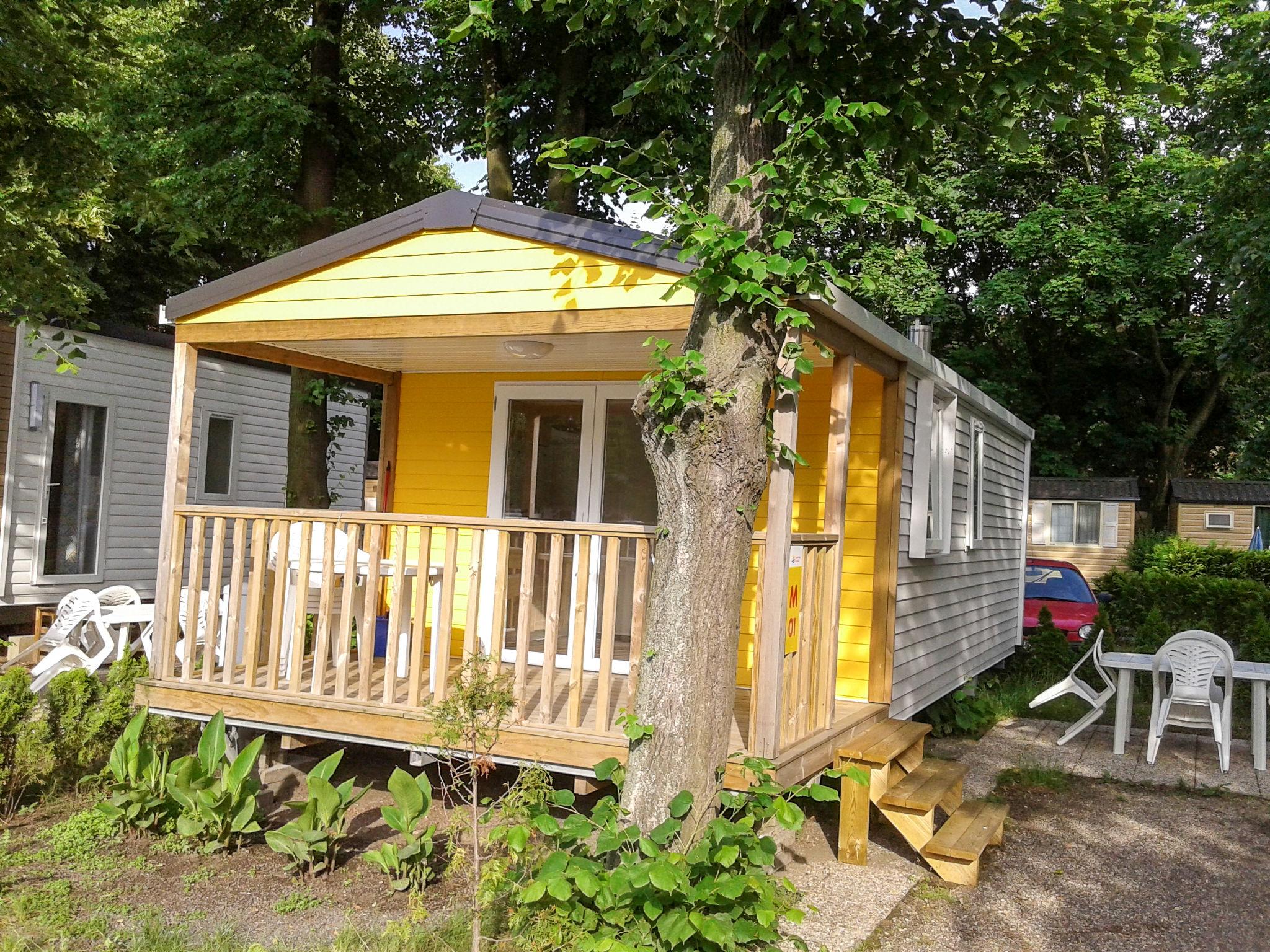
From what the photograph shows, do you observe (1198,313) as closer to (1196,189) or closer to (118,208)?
(1196,189)

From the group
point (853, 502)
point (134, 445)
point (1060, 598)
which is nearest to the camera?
point (853, 502)

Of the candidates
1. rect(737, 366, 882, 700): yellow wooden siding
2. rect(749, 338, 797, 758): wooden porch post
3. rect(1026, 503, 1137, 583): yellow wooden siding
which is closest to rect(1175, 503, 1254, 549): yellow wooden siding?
rect(1026, 503, 1137, 583): yellow wooden siding

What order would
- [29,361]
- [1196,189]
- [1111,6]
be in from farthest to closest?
[1196,189] → [29,361] → [1111,6]

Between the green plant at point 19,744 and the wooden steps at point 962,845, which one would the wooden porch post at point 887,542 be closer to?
the wooden steps at point 962,845

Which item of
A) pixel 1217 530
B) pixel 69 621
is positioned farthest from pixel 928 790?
pixel 1217 530

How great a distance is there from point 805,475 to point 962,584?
9.73ft

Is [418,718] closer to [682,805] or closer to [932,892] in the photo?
[682,805]

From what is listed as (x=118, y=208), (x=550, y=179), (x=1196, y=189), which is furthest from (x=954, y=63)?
(x=1196, y=189)

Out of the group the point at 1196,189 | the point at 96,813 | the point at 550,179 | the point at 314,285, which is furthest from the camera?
the point at 1196,189

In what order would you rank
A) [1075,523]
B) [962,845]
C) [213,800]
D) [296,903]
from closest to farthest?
[296,903] → [962,845] → [213,800] → [1075,523]

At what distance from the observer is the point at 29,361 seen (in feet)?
34.0

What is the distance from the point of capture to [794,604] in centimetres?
565

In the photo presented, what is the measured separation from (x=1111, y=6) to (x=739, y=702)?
4146mm

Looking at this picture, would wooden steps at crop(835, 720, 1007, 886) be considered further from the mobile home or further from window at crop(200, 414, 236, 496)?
window at crop(200, 414, 236, 496)
